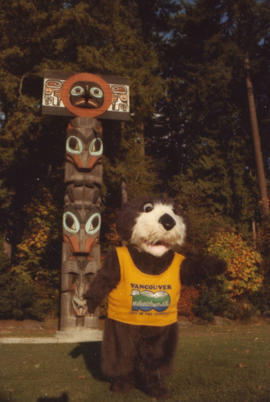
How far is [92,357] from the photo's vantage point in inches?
228

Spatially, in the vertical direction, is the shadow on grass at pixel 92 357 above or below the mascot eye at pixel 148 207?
below

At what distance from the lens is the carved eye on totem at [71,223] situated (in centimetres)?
871

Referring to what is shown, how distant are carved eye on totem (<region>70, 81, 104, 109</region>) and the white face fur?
6.24m

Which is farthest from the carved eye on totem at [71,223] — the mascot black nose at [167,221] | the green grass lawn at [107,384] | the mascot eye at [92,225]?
the mascot black nose at [167,221]

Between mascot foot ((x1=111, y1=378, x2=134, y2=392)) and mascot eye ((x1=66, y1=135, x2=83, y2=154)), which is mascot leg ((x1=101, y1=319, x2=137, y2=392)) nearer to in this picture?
mascot foot ((x1=111, y1=378, x2=134, y2=392))

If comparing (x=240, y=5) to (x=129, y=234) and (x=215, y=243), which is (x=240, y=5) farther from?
(x=129, y=234)

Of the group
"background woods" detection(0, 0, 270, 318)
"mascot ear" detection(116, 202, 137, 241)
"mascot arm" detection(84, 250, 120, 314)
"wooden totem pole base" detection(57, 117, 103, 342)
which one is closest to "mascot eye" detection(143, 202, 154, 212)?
"mascot ear" detection(116, 202, 137, 241)

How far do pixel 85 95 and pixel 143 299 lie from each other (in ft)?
22.5

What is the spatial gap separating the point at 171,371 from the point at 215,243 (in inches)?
365

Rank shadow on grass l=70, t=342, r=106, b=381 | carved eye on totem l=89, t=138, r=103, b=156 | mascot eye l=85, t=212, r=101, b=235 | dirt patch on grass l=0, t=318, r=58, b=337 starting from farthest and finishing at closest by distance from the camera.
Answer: dirt patch on grass l=0, t=318, r=58, b=337 < carved eye on totem l=89, t=138, r=103, b=156 < mascot eye l=85, t=212, r=101, b=235 < shadow on grass l=70, t=342, r=106, b=381

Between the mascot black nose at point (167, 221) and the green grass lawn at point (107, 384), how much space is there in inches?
65.6

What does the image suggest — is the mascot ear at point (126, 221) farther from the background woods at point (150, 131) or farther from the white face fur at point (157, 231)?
the background woods at point (150, 131)

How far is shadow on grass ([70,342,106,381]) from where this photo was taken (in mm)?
4873

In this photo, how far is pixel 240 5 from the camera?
57.2 ft
